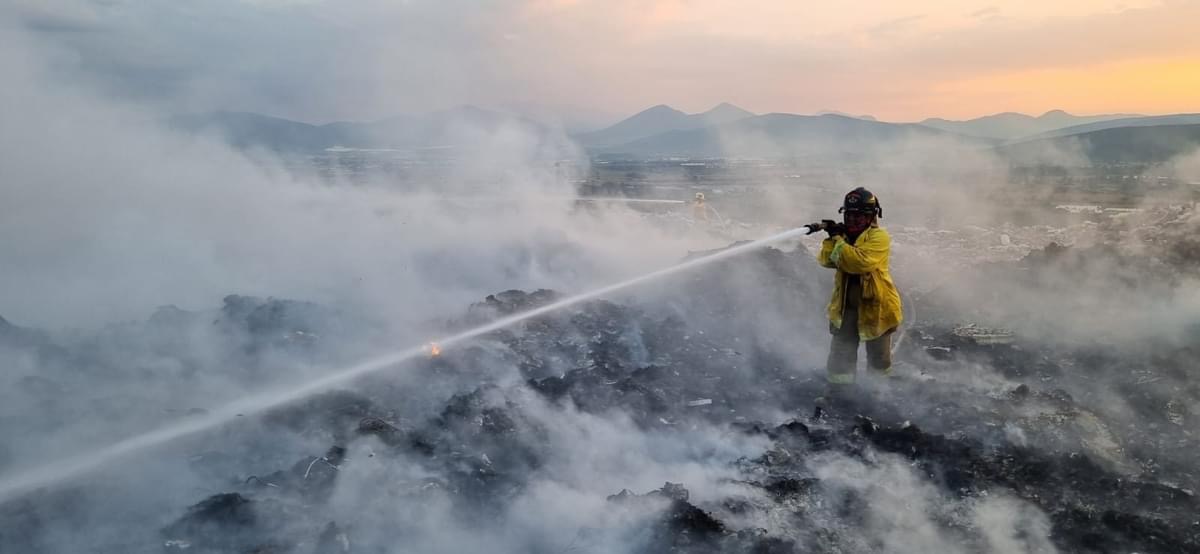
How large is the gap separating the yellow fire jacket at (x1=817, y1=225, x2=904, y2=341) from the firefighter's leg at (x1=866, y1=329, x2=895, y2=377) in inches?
6.5

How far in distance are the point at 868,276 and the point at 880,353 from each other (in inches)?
29.0

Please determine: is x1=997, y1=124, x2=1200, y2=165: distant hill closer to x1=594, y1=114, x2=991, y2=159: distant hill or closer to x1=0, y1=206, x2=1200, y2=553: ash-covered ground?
x1=594, y1=114, x2=991, y2=159: distant hill

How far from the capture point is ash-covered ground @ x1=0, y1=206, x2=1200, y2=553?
3699 mm

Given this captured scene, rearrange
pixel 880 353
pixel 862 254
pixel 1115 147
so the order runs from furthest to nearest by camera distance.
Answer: pixel 1115 147
pixel 880 353
pixel 862 254

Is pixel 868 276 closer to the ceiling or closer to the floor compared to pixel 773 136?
closer to the floor

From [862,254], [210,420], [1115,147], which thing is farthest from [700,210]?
[1115,147]

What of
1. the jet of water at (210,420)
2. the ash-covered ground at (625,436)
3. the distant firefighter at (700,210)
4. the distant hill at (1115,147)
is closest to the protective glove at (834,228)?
the jet of water at (210,420)

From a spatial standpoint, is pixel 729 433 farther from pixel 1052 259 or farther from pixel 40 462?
pixel 1052 259

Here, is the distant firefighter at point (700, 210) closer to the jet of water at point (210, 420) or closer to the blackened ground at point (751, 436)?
the blackened ground at point (751, 436)

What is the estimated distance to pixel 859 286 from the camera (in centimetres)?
456

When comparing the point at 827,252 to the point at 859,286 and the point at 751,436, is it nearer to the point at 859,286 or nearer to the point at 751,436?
the point at 859,286

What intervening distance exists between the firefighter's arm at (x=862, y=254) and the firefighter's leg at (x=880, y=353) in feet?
2.37

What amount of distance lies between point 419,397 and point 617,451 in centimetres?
186

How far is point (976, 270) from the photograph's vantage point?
934 cm
